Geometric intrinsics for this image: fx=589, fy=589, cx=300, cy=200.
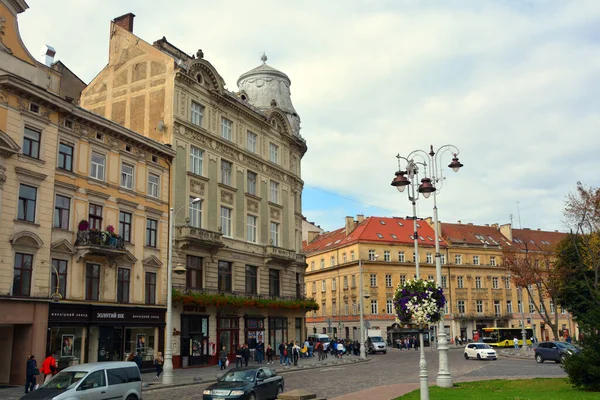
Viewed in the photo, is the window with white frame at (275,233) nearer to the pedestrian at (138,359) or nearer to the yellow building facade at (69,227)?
the yellow building facade at (69,227)

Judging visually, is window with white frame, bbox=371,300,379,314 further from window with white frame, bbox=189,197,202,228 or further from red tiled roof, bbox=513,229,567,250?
A: window with white frame, bbox=189,197,202,228

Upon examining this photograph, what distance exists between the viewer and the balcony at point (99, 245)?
3033cm

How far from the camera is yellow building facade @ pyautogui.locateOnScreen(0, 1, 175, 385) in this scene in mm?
27188

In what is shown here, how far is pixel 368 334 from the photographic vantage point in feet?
215

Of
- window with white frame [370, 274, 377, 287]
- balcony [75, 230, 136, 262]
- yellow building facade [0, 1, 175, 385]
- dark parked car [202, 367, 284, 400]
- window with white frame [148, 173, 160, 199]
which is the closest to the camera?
A: dark parked car [202, 367, 284, 400]

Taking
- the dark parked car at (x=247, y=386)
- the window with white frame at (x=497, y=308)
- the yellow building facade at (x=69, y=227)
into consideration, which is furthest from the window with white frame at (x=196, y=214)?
the window with white frame at (x=497, y=308)

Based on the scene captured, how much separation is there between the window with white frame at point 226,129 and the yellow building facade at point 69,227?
25.4 ft

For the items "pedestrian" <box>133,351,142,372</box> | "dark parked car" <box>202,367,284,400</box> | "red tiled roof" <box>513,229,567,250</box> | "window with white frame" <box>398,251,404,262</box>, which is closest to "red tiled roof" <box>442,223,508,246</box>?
"red tiled roof" <box>513,229,567,250</box>

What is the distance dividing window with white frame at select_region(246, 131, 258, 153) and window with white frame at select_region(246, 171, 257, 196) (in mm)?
1960

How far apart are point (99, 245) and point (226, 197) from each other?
1373cm

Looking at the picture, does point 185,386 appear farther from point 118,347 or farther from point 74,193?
point 74,193

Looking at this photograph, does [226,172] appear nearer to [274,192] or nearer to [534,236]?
[274,192]

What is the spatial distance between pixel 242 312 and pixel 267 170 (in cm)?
1211

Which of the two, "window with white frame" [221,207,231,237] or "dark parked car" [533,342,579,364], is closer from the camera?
"dark parked car" [533,342,579,364]
